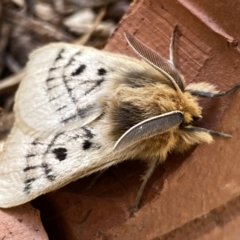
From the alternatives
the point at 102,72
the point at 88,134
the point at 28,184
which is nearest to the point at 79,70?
the point at 102,72

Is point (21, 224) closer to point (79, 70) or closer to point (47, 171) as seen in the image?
point (47, 171)

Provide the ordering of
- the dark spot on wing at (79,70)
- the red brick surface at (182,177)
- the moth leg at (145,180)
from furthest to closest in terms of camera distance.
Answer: the dark spot on wing at (79,70)
the moth leg at (145,180)
the red brick surface at (182,177)

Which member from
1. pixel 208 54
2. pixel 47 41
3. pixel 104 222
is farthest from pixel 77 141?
pixel 47 41

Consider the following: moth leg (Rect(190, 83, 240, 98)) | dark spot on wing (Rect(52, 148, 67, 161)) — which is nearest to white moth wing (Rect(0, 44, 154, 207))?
dark spot on wing (Rect(52, 148, 67, 161))

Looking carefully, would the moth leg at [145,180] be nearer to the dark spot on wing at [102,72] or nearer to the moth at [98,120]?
the moth at [98,120]

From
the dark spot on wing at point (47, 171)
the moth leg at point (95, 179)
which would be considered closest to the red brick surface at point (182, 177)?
the moth leg at point (95, 179)

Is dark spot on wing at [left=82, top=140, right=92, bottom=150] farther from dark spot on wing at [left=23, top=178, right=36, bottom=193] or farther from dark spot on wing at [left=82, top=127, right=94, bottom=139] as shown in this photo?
dark spot on wing at [left=23, top=178, right=36, bottom=193]
